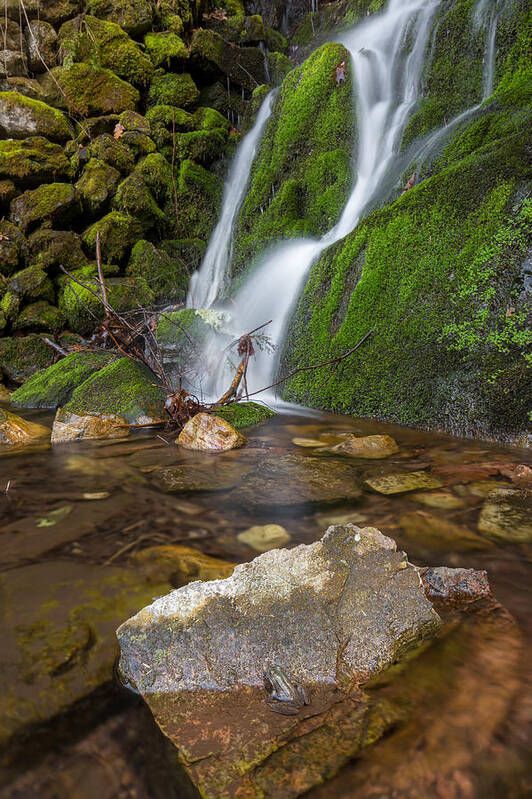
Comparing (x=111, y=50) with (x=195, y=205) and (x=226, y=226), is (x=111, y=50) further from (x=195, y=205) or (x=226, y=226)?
(x=226, y=226)

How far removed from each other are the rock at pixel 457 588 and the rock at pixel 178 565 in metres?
0.70

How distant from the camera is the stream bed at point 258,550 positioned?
88 cm

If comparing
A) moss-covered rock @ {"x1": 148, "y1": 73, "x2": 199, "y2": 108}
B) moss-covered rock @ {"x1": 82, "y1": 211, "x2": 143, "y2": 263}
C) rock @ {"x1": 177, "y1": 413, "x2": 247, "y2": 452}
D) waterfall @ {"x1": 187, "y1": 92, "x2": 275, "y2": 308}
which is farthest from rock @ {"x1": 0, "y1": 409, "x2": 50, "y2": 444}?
moss-covered rock @ {"x1": 148, "y1": 73, "x2": 199, "y2": 108}

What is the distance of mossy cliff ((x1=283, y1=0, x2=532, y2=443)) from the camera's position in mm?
3457

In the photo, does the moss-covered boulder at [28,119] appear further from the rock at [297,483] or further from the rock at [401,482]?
the rock at [401,482]

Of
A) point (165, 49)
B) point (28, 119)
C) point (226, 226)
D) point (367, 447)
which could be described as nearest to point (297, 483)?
point (367, 447)

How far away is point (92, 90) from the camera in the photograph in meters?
12.6

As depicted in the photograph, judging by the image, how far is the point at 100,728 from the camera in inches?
38.5

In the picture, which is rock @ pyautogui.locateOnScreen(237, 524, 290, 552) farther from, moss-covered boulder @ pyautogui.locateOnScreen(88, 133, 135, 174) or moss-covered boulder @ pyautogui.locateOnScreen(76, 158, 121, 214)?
Result: moss-covered boulder @ pyautogui.locateOnScreen(88, 133, 135, 174)

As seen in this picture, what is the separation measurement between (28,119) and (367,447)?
13.7m

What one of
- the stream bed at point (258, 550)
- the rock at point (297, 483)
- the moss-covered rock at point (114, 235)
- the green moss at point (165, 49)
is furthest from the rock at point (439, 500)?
the green moss at point (165, 49)

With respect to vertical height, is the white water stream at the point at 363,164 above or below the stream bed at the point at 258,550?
above

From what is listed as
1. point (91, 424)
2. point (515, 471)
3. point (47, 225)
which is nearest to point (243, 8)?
point (47, 225)

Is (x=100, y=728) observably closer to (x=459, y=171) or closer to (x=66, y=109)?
(x=459, y=171)
